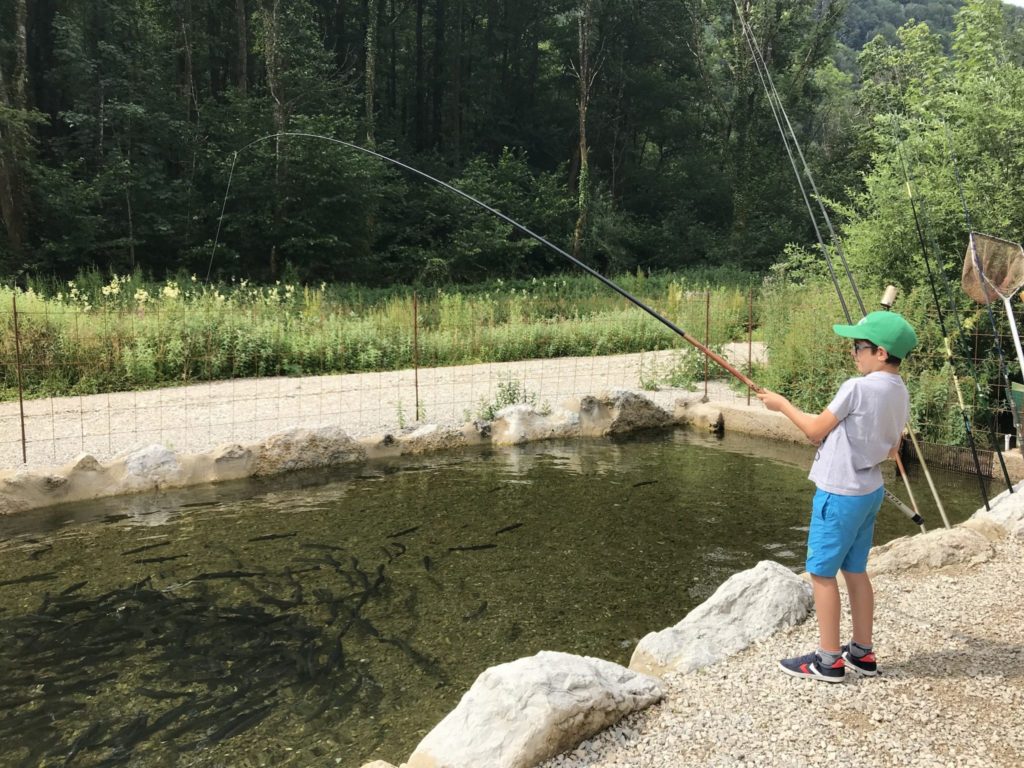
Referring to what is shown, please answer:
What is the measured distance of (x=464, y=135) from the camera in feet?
102

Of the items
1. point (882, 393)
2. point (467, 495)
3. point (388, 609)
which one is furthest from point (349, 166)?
point (882, 393)

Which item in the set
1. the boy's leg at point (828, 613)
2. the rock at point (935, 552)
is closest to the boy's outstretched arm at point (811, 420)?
the boy's leg at point (828, 613)

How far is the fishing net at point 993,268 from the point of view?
4.95 meters

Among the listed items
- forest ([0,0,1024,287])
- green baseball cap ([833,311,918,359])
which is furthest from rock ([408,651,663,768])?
forest ([0,0,1024,287])

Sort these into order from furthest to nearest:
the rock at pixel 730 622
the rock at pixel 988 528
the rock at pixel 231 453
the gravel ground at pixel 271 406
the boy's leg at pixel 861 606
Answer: the gravel ground at pixel 271 406
the rock at pixel 231 453
the rock at pixel 988 528
the rock at pixel 730 622
the boy's leg at pixel 861 606

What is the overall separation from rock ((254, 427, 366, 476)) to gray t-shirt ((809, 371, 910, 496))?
5287 millimetres

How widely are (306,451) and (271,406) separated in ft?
6.15

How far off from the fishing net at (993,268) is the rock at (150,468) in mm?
6315

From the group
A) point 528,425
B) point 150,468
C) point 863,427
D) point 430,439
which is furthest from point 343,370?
point 863,427

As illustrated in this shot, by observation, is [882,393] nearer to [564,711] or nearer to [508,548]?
[564,711]

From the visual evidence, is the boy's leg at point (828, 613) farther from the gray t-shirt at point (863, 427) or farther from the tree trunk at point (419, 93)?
the tree trunk at point (419, 93)

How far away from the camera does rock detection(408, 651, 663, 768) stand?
2438mm

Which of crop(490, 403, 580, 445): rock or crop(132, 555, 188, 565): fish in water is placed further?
crop(490, 403, 580, 445): rock

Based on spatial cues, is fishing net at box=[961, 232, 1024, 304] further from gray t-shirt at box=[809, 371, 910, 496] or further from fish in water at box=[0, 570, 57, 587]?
fish in water at box=[0, 570, 57, 587]
